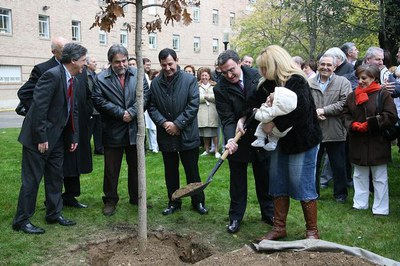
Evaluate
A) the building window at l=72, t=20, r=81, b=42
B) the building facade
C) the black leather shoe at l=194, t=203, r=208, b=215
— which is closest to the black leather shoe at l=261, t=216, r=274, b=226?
the black leather shoe at l=194, t=203, r=208, b=215

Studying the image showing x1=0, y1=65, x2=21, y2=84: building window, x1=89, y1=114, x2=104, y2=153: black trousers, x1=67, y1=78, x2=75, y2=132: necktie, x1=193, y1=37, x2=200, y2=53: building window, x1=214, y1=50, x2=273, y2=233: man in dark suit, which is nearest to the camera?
x1=214, y1=50, x2=273, y2=233: man in dark suit

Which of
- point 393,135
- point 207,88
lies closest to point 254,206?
point 393,135

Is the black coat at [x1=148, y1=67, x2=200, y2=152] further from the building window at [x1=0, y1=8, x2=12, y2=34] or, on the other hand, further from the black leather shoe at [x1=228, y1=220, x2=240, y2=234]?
the building window at [x1=0, y1=8, x2=12, y2=34]

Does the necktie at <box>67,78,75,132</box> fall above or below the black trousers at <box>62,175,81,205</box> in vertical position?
above

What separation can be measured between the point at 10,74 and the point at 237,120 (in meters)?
27.4

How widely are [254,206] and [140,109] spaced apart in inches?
93.7

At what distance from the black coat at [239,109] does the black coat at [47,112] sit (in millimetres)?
1752

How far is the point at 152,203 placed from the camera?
6035mm

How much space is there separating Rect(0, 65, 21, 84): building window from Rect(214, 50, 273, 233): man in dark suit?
2677cm

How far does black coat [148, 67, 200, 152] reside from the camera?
5.38m

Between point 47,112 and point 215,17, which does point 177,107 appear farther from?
point 215,17

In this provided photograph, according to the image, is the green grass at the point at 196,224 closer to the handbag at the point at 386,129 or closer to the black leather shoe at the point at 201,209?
the black leather shoe at the point at 201,209

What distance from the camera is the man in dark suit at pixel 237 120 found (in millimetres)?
4742

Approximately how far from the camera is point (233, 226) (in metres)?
4.84
